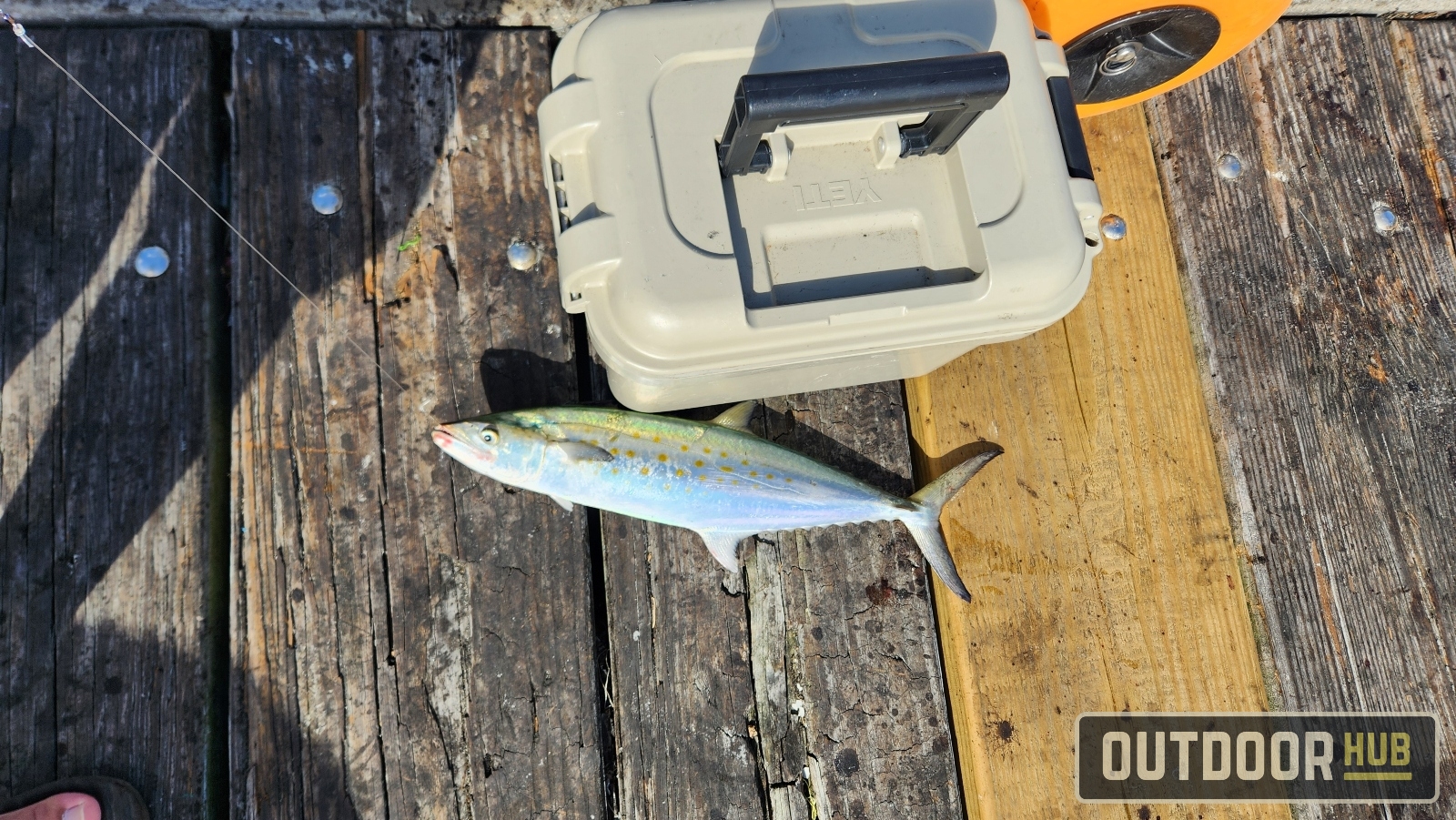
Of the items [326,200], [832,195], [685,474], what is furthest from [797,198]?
[326,200]

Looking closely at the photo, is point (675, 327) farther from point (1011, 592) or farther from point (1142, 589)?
point (1142, 589)

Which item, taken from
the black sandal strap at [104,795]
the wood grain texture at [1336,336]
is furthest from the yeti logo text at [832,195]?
the black sandal strap at [104,795]

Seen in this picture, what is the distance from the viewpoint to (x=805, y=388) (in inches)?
79.8

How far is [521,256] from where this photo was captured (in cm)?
215

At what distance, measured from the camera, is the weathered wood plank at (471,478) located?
1990 mm

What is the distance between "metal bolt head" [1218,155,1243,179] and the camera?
2.43 m

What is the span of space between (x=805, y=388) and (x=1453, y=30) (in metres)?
2.70

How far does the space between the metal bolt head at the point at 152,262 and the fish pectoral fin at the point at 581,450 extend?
4.17ft

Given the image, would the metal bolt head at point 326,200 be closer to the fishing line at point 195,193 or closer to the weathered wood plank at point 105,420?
the fishing line at point 195,193

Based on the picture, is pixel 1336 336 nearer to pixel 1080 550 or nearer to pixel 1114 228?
pixel 1114 228

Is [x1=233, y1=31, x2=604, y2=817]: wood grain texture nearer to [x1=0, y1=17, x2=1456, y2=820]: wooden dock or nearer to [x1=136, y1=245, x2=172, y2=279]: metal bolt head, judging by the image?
[x1=0, y1=17, x2=1456, y2=820]: wooden dock

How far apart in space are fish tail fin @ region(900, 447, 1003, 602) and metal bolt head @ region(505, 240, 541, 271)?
1249 mm

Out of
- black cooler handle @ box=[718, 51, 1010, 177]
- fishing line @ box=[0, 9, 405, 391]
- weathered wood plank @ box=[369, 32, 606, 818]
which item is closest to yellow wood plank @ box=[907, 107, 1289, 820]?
black cooler handle @ box=[718, 51, 1010, 177]

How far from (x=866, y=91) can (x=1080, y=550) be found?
1.45 metres
